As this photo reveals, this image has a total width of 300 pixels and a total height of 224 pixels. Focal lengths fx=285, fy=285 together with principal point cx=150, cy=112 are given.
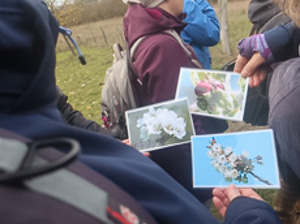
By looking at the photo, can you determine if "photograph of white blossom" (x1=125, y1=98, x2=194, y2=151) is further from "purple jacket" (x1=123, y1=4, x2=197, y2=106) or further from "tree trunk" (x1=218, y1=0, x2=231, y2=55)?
"tree trunk" (x1=218, y1=0, x2=231, y2=55)

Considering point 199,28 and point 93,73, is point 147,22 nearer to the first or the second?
point 199,28

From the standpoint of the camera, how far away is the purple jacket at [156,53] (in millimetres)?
1458

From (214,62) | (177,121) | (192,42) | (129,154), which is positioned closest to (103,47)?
(214,62)

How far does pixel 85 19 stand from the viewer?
54.4 ft

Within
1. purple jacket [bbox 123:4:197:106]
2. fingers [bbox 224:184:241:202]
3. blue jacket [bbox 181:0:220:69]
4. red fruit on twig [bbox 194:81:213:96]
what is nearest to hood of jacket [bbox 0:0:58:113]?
fingers [bbox 224:184:241:202]

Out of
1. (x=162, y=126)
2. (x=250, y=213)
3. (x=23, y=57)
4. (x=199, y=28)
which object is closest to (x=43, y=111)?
(x=23, y=57)

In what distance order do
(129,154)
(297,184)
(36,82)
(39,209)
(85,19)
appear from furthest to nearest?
(85,19) → (297,184) → (129,154) → (36,82) → (39,209)

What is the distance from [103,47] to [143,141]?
939 cm

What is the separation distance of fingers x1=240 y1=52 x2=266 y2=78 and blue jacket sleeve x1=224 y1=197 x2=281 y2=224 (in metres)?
0.66

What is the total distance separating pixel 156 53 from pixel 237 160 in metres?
0.65

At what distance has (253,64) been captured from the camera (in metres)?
1.37

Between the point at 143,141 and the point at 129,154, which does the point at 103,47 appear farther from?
the point at 129,154

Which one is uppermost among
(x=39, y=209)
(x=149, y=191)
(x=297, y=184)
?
(x=39, y=209)

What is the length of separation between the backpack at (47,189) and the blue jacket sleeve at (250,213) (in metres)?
0.53
